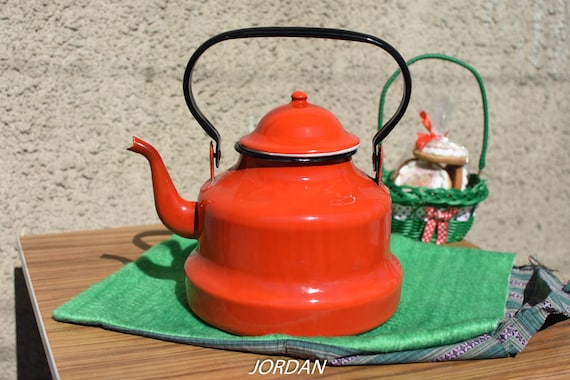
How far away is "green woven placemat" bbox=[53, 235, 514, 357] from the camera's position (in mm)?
703

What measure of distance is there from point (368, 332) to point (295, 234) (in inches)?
6.2

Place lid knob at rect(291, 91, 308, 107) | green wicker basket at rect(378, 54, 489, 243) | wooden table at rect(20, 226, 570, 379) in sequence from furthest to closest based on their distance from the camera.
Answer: green wicker basket at rect(378, 54, 489, 243) < lid knob at rect(291, 91, 308, 107) < wooden table at rect(20, 226, 570, 379)

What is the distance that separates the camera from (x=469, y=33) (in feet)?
4.68

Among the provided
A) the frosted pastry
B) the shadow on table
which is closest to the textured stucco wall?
the shadow on table

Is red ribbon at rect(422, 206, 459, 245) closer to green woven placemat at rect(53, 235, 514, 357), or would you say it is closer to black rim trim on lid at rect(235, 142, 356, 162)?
green woven placemat at rect(53, 235, 514, 357)

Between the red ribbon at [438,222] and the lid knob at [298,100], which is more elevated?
the lid knob at [298,100]

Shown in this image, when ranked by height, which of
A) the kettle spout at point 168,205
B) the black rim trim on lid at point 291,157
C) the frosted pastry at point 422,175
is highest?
the black rim trim on lid at point 291,157

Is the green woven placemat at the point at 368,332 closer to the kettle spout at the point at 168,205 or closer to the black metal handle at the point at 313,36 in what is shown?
the kettle spout at the point at 168,205

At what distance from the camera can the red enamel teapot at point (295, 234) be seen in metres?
0.72

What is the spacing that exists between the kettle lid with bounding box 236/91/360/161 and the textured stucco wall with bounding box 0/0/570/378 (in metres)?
0.46

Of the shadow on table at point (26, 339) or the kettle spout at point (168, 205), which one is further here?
the shadow on table at point (26, 339)

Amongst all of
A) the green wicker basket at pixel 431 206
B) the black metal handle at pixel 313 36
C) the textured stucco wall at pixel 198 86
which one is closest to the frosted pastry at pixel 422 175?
the green wicker basket at pixel 431 206

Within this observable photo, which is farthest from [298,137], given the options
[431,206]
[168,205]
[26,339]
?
[26,339]

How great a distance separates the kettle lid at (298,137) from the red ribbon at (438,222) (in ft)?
1.20
